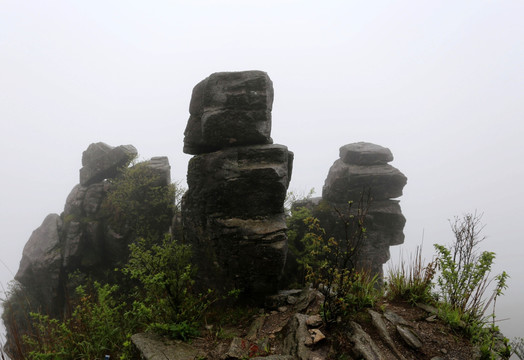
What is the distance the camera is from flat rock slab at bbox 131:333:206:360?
507 centimetres

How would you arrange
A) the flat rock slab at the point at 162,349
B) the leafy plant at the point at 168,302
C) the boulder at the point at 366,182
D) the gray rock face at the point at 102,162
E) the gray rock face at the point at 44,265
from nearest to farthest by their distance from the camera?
the flat rock slab at the point at 162,349, the leafy plant at the point at 168,302, the gray rock face at the point at 44,265, the boulder at the point at 366,182, the gray rock face at the point at 102,162

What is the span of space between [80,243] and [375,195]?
53.6ft

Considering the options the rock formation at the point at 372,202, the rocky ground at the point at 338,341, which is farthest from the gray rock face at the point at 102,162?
the rocky ground at the point at 338,341

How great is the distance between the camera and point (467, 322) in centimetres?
575

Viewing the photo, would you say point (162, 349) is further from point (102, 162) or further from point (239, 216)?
point (102, 162)

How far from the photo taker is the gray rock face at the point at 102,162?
49.8 feet

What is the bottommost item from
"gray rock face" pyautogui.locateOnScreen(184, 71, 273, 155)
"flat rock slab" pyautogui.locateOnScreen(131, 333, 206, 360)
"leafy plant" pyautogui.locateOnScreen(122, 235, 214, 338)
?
"flat rock slab" pyautogui.locateOnScreen(131, 333, 206, 360)

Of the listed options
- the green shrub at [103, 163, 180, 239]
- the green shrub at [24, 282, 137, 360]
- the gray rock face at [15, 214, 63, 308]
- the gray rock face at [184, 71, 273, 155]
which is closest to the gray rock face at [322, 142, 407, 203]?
the gray rock face at [184, 71, 273, 155]

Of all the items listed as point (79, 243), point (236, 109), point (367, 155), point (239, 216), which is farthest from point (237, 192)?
point (79, 243)

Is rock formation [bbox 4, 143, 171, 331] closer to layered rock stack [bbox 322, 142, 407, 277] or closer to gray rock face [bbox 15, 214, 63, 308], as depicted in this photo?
gray rock face [bbox 15, 214, 63, 308]

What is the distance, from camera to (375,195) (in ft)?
49.3

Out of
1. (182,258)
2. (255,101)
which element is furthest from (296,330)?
(255,101)

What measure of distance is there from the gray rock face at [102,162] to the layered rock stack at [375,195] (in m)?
12.2

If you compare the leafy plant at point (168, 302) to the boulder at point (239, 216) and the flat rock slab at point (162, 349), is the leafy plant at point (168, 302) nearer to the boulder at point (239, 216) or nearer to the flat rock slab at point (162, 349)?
the flat rock slab at point (162, 349)
